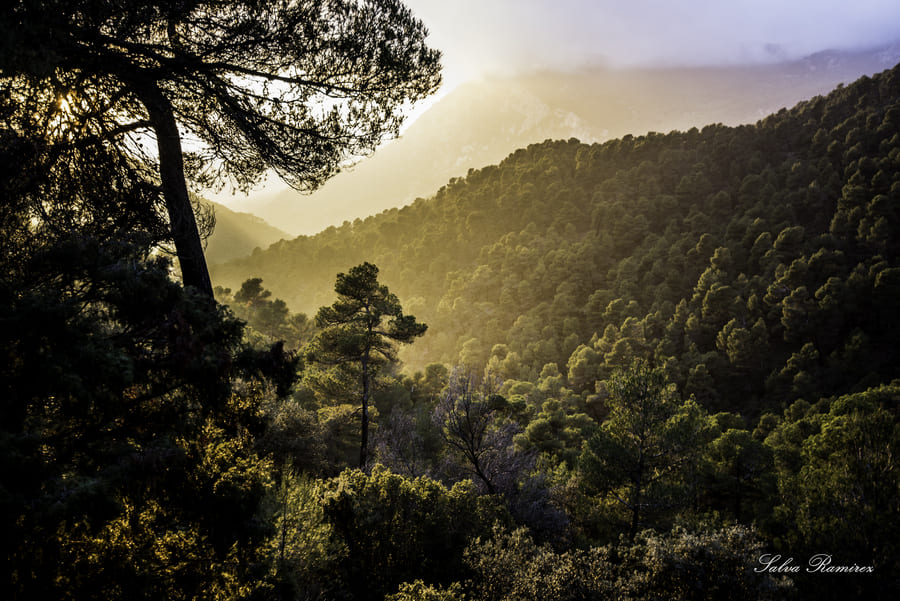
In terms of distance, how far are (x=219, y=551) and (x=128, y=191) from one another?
4.81 m

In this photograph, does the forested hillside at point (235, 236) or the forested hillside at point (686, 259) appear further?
the forested hillside at point (235, 236)

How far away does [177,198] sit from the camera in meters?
5.14

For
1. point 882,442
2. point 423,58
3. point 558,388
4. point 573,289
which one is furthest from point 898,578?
point 573,289

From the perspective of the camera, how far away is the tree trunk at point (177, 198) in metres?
5.02

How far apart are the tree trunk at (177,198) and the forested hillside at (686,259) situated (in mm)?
24043

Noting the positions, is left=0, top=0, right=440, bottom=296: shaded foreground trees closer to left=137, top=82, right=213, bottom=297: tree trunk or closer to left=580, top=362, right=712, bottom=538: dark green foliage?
left=137, top=82, right=213, bottom=297: tree trunk

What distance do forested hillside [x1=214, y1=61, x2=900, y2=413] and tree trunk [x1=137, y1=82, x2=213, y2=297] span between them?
24.0m

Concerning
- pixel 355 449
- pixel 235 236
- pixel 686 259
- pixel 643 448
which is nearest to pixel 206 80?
pixel 643 448

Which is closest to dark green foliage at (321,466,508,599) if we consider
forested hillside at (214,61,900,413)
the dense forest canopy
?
the dense forest canopy

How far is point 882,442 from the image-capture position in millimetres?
11219

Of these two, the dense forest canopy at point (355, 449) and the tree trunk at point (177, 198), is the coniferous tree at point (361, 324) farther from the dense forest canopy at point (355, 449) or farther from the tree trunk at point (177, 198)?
the tree trunk at point (177, 198)

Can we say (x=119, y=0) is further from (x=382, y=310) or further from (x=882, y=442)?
(x=882, y=442)

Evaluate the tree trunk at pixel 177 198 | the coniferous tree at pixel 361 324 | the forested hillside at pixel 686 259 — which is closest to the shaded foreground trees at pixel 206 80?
the tree trunk at pixel 177 198

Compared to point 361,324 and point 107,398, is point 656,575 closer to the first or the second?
point 107,398
